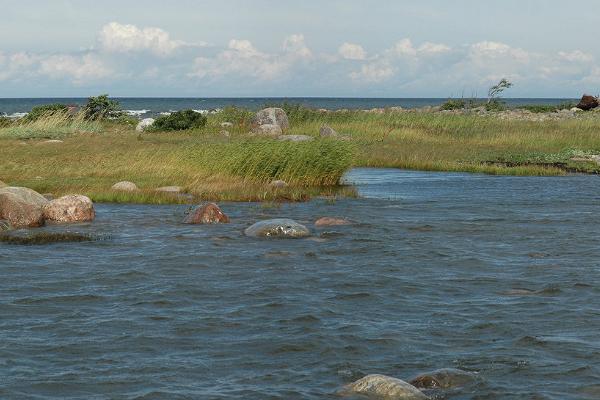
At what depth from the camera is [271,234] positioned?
64.1 ft

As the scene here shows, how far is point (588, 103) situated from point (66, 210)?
205 ft

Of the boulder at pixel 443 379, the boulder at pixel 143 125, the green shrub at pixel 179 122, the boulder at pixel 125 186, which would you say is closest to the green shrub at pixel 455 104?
the green shrub at pixel 179 122

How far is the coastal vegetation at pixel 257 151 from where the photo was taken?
27266mm

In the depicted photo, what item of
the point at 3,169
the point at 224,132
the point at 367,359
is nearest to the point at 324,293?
the point at 367,359

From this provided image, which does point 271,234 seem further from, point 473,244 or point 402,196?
point 402,196

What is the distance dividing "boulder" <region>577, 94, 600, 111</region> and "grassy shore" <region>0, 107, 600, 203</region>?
22.9m

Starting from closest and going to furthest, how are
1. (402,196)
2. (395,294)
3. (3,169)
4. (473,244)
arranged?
(395,294), (473,244), (402,196), (3,169)

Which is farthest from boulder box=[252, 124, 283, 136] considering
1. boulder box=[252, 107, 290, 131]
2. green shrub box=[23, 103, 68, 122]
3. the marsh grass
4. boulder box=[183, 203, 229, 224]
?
boulder box=[183, 203, 229, 224]

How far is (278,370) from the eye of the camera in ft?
35.3

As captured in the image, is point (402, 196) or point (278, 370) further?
point (402, 196)

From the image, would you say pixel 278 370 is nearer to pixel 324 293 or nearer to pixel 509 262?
pixel 324 293

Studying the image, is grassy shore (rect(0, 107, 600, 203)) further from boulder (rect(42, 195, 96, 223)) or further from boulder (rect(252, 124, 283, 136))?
boulder (rect(42, 195, 96, 223))

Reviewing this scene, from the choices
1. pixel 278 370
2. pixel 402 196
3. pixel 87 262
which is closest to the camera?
pixel 278 370

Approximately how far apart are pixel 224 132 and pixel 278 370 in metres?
34.6
